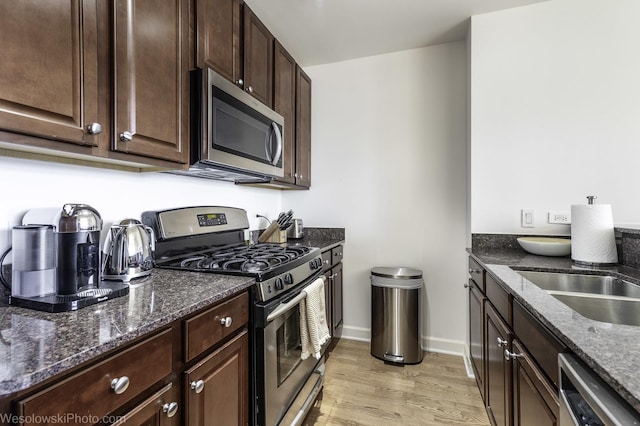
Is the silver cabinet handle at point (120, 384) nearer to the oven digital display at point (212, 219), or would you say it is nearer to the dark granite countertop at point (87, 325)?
the dark granite countertop at point (87, 325)

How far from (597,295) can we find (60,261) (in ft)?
6.34

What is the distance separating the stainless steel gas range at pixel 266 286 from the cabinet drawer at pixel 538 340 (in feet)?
3.04

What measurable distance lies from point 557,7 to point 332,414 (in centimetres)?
297

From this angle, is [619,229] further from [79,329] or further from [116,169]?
[116,169]

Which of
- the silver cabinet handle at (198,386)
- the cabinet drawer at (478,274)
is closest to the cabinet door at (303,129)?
the cabinet drawer at (478,274)

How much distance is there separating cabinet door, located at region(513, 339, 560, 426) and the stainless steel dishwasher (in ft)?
0.30

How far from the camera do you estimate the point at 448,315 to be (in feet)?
8.30

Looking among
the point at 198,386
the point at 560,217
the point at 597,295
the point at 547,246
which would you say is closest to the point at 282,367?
the point at 198,386

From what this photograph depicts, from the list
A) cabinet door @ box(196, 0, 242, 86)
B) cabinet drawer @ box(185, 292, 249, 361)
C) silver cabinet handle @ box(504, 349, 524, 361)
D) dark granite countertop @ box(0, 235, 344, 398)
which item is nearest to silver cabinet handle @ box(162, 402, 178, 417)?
cabinet drawer @ box(185, 292, 249, 361)

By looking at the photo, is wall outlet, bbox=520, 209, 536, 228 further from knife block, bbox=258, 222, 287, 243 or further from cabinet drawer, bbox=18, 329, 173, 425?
cabinet drawer, bbox=18, 329, 173, 425

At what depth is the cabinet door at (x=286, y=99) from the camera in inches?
87.1

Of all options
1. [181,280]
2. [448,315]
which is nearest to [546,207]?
[448,315]

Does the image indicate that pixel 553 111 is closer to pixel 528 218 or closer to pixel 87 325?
pixel 528 218

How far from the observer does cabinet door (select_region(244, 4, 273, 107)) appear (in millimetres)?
1832
